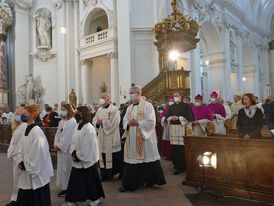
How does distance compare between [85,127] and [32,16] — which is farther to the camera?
[32,16]

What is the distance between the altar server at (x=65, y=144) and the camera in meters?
4.56

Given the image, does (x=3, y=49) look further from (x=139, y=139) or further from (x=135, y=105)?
(x=139, y=139)

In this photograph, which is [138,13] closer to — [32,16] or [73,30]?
[73,30]

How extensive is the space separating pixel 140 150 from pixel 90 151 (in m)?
1.13

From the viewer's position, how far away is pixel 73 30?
1917 cm

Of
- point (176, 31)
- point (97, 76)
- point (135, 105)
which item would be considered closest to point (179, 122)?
point (135, 105)

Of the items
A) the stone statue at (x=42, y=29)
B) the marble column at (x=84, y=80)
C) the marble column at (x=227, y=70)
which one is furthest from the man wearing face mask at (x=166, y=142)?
the stone statue at (x=42, y=29)

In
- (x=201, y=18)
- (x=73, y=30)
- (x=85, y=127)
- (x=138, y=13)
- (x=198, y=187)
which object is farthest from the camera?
(x=73, y=30)

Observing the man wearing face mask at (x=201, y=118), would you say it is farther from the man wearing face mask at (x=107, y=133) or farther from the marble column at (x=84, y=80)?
the marble column at (x=84, y=80)

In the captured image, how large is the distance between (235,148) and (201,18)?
1516cm

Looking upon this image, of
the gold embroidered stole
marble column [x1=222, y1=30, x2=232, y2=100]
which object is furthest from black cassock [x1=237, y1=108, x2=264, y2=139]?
marble column [x1=222, y1=30, x2=232, y2=100]

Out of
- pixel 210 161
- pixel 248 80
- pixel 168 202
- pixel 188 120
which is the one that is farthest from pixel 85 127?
pixel 248 80

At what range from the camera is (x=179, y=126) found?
20.6 feet

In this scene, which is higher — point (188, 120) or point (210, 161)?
point (188, 120)
